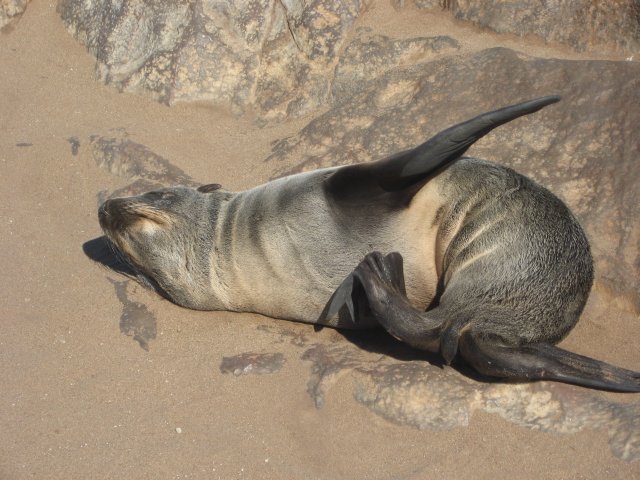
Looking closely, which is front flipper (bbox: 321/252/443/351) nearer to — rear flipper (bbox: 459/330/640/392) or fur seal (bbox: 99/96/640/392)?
fur seal (bbox: 99/96/640/392)

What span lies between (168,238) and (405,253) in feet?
4.96

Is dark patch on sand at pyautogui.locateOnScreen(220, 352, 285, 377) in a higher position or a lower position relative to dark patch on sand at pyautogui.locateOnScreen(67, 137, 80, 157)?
lower

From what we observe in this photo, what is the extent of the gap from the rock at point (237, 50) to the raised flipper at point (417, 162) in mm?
2378

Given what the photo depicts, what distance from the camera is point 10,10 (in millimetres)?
7555

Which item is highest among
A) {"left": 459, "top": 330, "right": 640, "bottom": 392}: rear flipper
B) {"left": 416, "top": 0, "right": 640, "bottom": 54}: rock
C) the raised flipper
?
{"left": 416, "top": 0, "right": 640, "bottom": 54}: rock

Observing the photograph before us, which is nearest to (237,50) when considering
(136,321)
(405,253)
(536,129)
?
(536,129)

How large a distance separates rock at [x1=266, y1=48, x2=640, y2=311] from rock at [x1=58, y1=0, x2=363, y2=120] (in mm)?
573

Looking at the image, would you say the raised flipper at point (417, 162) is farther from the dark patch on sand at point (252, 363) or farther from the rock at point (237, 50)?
the rock at point (237, 50)

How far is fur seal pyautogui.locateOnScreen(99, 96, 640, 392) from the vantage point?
12.9 feet

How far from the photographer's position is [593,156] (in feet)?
17.0

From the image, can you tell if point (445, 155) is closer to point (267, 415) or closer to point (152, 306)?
point (267, 415)

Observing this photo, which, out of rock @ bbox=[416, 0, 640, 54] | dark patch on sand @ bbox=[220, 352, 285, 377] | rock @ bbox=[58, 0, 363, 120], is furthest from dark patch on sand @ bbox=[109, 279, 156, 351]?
rock @ bbox=[416, 0, 640, 54]

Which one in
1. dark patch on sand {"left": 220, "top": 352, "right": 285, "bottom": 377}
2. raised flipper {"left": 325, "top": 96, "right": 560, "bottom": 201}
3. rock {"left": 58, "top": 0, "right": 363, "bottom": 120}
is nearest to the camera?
raised flipper {"left": 325, "top": 96, "right": 560, "bottom": 201}

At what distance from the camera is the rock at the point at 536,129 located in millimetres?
4930
